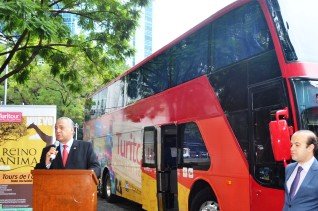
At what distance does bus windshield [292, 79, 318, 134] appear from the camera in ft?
18.5

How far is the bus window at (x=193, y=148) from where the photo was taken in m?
7.87

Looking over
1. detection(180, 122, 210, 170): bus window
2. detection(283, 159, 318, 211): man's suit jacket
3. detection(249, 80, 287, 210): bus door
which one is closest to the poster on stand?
detection(180, 122, 210, 170): bus window

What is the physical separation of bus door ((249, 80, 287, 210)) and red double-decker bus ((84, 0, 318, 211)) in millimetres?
13

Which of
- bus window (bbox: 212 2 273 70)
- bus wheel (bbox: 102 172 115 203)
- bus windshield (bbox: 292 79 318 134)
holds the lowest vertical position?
bus wheel (bbox: 102 172 115 203)

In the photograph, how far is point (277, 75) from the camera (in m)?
6.00

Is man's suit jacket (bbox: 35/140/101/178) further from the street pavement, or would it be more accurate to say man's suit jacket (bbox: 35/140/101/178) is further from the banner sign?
the street pavement

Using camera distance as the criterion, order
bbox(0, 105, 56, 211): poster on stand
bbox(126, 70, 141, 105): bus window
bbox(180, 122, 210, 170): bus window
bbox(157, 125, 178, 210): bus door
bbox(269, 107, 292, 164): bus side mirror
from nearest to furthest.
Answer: bbox(269, 107, 292, 164): bus side mirror < bbox(180, 122, 210, 170): bus window < bbox(0, 105, 56, 211): poster on stand < bbox(157, 125, 178, 210): bus door < bbox(126, 70, 141, 105): bus window

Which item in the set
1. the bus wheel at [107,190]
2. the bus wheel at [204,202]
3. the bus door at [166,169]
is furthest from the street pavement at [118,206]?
the bus wheel at [204,202]

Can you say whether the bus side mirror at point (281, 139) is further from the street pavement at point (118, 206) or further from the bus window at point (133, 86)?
the street pavement at point (118, 206)

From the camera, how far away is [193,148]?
8258 millimetres

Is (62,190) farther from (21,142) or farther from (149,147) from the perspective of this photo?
(149,147)

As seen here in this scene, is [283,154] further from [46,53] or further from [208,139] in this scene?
[46,53]

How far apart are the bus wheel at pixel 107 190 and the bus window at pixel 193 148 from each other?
674cm

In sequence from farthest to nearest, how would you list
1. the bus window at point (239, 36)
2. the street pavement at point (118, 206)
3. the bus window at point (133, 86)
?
the street pavement at point (118, 206) < the bus window at point (133, 86) < the bus window at point (239, 36)
